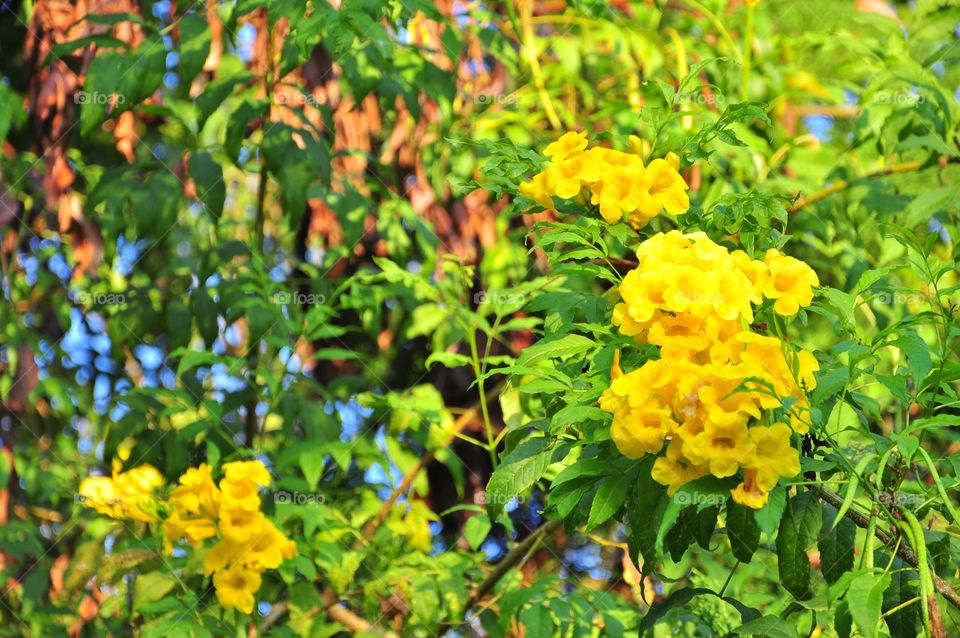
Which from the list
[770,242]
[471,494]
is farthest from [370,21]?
[471,494]

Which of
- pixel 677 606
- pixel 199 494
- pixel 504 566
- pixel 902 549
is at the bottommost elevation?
pixel 504 566

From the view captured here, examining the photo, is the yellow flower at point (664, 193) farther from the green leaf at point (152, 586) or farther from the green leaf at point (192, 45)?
the green leaf at point (152, 586)

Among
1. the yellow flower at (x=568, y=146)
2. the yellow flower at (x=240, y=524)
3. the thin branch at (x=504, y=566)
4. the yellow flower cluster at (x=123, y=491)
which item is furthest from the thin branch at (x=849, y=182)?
the yellow flower cluster at (x=123, y=491)

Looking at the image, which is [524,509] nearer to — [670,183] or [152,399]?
[152,399]

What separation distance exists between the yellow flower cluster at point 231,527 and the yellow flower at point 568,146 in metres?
0.76

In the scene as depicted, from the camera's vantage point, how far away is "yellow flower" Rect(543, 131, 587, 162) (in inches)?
52.2

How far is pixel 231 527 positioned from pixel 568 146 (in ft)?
2.84

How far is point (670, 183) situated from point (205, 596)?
3.67ft

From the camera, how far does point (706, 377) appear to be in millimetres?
1034

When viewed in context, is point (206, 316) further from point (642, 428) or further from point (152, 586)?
point (642, 428)

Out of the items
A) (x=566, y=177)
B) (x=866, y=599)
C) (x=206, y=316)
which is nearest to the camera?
(x=866, y=599)

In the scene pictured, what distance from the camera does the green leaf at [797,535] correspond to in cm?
110

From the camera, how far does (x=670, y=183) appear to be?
1.30 metres

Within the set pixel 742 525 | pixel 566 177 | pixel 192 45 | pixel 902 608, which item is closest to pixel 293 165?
pixel 192 45
